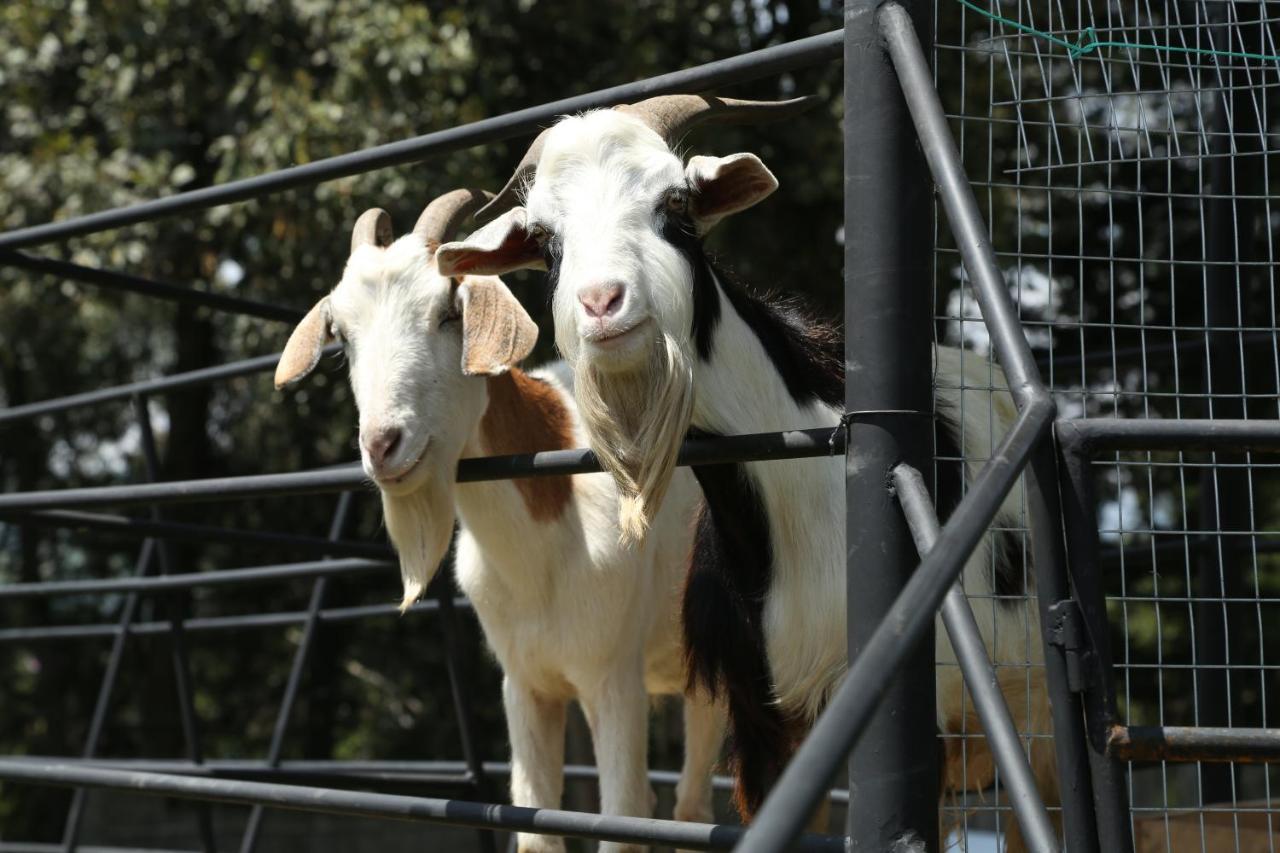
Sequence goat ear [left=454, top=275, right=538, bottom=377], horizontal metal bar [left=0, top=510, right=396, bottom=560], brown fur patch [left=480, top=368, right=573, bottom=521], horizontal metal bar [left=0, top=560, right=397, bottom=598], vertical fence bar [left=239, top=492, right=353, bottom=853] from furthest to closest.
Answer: vertical fence bar [left=239, top=492, right=353, bottom=853], horizontal metal bar [left=0, top=560, right=397, bottom=598], horizontal metal bar [left=0, top=510, right=396, bottom=560], brown fur patch [left=480, top=368, right=573, bottom=521], goat ear [left=454, top=275, right=538, bottom=377]

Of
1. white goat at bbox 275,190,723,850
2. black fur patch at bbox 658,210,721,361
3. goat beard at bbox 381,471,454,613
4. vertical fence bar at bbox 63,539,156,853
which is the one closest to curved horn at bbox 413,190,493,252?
white goat at bbox 275,190,723,850

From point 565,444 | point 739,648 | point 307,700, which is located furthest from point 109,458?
point 739,648

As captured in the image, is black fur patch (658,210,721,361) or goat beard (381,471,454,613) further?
goat beard (381,471,454,613)

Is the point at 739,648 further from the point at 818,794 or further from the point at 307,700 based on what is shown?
the point at 307,700

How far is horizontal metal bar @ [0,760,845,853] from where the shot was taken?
230 cm

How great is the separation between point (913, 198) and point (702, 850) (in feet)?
3.56

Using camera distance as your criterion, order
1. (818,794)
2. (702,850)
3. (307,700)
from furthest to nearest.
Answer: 1. (307,700)
2. (702,850)
3. (818,794)

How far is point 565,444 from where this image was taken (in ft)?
13.3

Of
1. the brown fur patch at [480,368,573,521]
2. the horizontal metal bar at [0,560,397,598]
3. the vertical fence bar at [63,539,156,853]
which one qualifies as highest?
the brown fur patch at [480,368,573,521]

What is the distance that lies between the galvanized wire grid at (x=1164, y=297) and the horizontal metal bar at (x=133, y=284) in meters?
2.13

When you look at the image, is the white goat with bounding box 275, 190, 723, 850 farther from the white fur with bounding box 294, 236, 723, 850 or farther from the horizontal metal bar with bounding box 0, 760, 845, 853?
the horizontal metal bar with bounding box 0, 760, 845, 853

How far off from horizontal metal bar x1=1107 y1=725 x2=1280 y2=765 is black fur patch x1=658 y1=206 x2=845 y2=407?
1.22 meters

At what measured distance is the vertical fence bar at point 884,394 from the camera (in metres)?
2.09

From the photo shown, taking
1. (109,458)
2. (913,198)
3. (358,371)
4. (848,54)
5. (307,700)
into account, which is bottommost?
(307,700)
